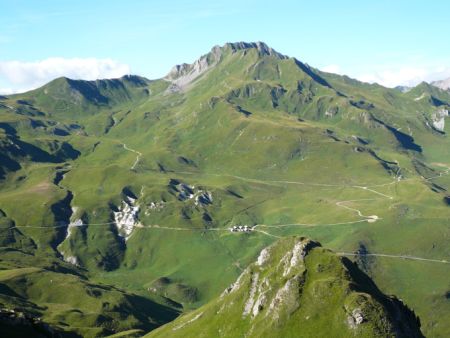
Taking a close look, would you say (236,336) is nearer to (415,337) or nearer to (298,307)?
(298,307)

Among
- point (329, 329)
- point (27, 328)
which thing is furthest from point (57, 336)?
point (329, 329)

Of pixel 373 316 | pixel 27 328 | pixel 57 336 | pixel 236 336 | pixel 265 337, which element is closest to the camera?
pixel 27 328

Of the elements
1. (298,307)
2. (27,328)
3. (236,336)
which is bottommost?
(236,336)

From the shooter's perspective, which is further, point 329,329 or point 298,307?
point 298,307

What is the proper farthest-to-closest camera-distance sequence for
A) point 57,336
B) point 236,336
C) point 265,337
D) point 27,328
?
point 236,336, point 265,337, point 57,336, point 27,328

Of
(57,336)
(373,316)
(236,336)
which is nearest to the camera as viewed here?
(57,336)

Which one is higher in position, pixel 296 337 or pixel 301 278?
pixel 301 278

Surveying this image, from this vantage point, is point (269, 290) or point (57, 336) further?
point (269, 290)

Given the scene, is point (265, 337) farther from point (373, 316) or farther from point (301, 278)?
point (373, 316)

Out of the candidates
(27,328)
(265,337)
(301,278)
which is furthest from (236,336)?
(27,328)
